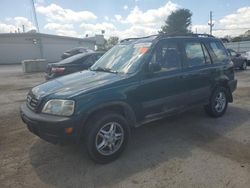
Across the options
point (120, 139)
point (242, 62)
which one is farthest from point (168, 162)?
point (242, 62)

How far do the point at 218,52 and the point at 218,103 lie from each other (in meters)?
1.19

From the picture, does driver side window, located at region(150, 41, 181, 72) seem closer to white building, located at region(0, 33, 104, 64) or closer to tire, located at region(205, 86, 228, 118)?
tire, located at region(205, 86, 228, 118)

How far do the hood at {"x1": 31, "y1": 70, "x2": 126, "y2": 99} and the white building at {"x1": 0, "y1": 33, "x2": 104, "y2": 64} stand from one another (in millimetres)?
29625

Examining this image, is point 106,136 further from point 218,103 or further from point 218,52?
point 218,52

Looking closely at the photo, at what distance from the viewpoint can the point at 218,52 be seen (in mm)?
5852

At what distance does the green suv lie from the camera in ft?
11.5

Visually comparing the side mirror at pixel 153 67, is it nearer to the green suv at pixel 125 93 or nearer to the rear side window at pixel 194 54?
the green suv at pixel 125 93

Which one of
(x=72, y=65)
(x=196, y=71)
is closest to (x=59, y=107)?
(x=196, y=71)

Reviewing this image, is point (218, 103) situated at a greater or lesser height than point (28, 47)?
lesser

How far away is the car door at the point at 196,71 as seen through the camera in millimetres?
4996

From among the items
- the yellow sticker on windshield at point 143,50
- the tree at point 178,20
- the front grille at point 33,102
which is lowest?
the front grille at point 33,102

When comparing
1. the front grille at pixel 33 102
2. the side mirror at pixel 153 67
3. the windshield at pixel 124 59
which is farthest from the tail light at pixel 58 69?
the side mirror at pixel 153 67

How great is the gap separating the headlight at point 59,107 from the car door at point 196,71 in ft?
7.97

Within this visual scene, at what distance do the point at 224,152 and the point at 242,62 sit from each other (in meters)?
13.4
